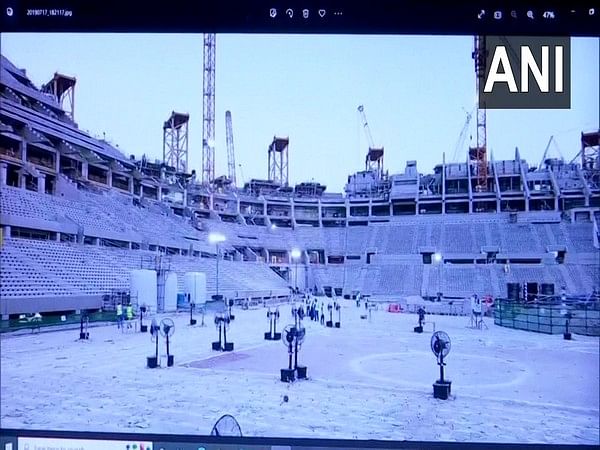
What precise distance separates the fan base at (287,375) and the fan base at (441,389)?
77 cm

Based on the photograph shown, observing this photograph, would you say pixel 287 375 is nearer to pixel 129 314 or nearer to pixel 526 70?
pixel 129 314

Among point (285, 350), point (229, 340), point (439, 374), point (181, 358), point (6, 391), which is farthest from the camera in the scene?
point (229, 340)

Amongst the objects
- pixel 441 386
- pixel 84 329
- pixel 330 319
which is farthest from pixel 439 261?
pixel 84 329

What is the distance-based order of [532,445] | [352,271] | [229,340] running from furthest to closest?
[352,271], [229,340], [532,445]

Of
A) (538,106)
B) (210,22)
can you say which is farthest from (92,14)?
(538,106)

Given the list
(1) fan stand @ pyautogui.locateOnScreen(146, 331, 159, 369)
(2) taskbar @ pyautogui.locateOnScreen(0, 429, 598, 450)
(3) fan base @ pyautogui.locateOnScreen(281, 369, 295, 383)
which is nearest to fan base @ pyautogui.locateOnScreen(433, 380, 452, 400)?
(2) taskbar @ pyautogui.locateOnScreen(0, 429, 598, 450)

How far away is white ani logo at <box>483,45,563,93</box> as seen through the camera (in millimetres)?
1265

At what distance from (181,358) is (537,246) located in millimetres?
2523

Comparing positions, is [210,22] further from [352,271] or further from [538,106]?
[352,271]

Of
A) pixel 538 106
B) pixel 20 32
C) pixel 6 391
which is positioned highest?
pixel 20 32

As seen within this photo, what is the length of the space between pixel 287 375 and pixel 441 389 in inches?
32.5

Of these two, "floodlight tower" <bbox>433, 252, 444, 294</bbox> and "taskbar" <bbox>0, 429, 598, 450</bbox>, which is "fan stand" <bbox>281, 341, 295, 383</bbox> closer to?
"taskbar" <bbox>0, 429, 598, 450</bbox>

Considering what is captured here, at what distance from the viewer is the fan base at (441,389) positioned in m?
1.94

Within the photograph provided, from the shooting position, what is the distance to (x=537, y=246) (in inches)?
129
